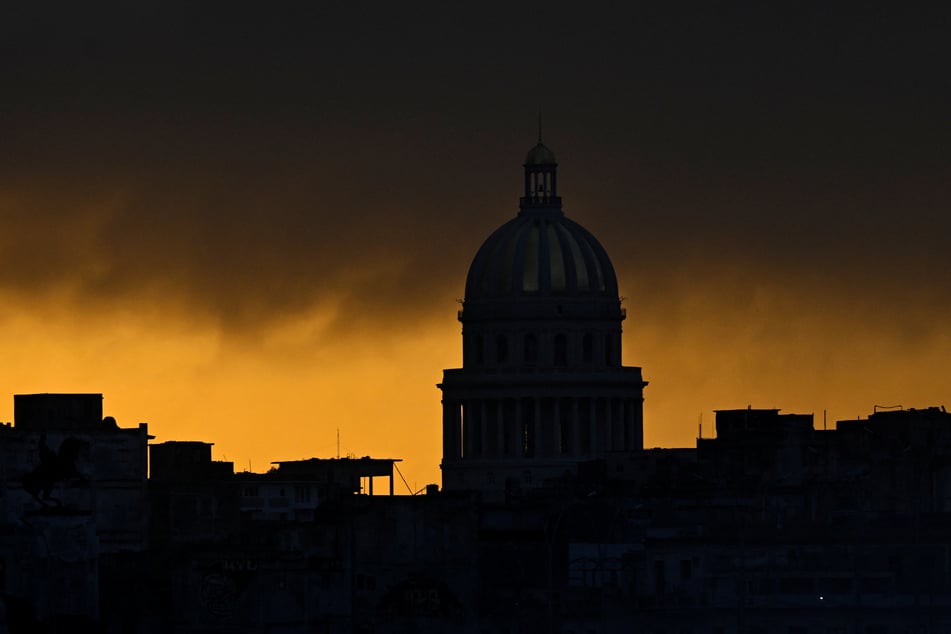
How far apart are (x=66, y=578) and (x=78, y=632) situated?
4.91 m

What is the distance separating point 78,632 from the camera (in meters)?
195

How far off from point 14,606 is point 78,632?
2512mm

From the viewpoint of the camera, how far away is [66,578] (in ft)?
656

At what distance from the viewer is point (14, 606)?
193875 mm

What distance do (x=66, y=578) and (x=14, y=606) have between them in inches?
242
